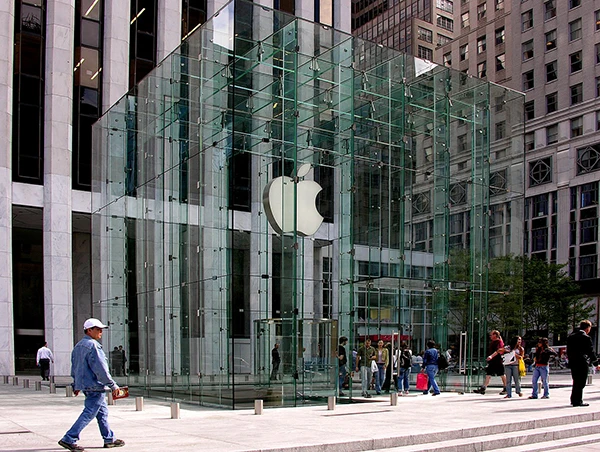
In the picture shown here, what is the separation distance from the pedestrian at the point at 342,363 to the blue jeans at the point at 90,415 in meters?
10.2

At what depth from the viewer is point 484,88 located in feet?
82.9

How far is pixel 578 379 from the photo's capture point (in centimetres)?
1717

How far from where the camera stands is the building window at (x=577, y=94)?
239ft

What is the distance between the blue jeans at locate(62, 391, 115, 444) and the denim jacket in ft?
0.36

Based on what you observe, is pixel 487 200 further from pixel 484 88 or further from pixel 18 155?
pixel 18 155

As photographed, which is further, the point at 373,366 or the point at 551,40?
the point at 551,40

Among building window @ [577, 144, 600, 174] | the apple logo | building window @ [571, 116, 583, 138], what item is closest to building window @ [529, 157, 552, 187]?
building window @ [571, 116, 583, 138]

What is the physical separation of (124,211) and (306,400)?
34.7 feet

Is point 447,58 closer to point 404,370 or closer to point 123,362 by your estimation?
point 123,362

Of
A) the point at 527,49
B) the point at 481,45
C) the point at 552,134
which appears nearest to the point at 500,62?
the point at 481,45

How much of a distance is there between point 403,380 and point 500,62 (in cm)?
6961

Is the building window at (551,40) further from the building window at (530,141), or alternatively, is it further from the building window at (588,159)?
the building window at (588,159)

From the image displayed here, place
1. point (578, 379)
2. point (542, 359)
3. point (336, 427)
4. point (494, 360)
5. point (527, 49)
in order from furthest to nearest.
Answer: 1. point (527, 49)
2. point (494, 360)
3. point (542, 359)
4. point (578, 379)
5. point (336, 427)

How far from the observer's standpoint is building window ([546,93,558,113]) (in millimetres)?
75494
